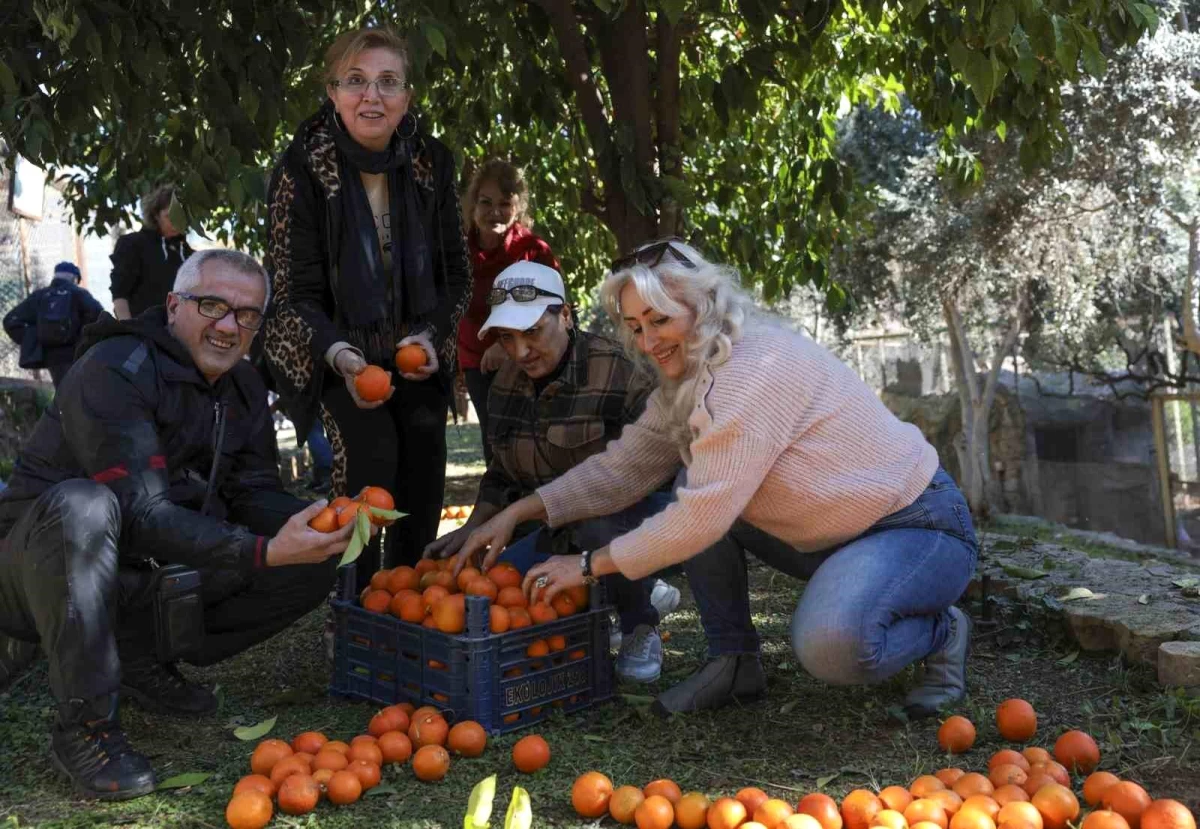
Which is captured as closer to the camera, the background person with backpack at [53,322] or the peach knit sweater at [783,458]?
the peach knit sweater at [783,458]

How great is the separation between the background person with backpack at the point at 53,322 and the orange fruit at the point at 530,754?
5516 mm

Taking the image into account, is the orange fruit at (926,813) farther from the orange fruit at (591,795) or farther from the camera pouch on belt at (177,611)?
the camera pouch on belt at (177,611)

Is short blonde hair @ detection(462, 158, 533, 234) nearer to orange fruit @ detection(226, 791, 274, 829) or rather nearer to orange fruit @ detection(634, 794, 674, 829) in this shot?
orange fruit @ detection(226, 791, 274, 829)

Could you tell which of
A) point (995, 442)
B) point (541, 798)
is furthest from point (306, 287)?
Result: point (995, 442)

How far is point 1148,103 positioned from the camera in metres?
12.5

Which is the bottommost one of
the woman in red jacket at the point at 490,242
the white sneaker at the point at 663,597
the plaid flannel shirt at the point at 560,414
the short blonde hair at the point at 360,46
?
the white sneaker at the point at 663,597

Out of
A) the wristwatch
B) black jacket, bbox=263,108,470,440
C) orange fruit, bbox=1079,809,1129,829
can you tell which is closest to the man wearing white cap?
black jacket, bbox=263,108,470,440

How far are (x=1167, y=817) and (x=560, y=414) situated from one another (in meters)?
2.11

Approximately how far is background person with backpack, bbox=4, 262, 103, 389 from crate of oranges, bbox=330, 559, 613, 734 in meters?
4.72

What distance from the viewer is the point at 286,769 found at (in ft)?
8.70

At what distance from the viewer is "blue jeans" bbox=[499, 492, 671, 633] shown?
11.6 ft

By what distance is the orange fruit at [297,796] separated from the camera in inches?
101

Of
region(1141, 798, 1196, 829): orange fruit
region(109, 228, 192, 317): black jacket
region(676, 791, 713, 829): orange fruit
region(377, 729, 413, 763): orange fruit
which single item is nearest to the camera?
region(1141, 798, 1196, 829): orange fruit

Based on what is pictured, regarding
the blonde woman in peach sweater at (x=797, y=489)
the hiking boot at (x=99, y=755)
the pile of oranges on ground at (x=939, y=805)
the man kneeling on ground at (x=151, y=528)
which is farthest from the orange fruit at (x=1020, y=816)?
the hiking boot at (x=99, y=755)
